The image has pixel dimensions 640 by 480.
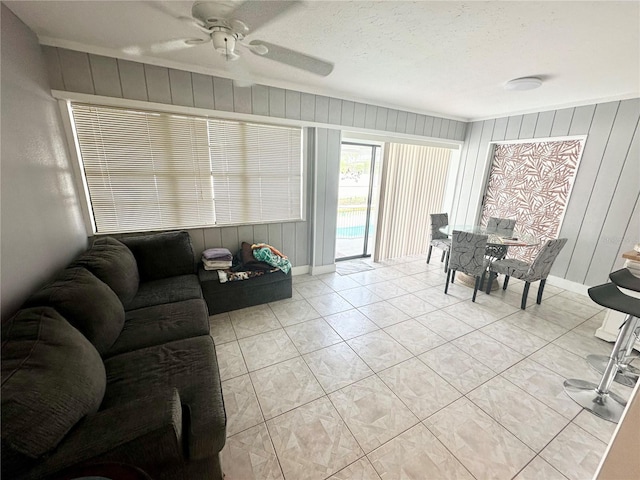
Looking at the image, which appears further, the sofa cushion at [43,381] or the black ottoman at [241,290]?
the black ottoman at [241,290]

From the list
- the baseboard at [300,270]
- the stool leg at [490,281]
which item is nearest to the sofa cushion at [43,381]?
the baseboard at [300,270]

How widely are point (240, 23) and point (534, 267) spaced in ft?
11.2

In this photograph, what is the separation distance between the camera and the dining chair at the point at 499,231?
3.39 m

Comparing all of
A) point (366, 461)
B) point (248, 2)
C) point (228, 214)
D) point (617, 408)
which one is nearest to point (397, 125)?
point (228, 214)

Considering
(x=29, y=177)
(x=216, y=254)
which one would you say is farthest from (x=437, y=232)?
(x=29, y=177)

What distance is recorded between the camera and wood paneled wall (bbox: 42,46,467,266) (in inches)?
86.7

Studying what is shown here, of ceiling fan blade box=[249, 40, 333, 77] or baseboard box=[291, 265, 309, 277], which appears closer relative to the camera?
ceiling fan blade box=[249, 40, 333, 77]

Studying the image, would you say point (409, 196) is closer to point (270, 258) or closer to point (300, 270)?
point (300, 270)

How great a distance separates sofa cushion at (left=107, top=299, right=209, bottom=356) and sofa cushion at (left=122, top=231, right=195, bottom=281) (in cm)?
59

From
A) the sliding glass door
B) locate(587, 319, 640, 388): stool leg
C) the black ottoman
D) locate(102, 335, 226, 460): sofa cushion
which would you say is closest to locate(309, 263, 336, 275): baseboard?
the sliding glass door

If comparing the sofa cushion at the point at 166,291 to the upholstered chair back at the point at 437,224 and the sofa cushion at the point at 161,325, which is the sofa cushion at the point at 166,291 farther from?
the upholstered chair back at the point at 437,224

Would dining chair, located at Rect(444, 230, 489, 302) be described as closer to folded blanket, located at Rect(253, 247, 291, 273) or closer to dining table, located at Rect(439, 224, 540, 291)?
dining table, located at Rect(439, 224, 540, 291)

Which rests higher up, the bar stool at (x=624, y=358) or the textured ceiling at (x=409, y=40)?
the textured ceiling at (x=409, y=40)

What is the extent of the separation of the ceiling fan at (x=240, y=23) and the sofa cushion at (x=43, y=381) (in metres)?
1.66
